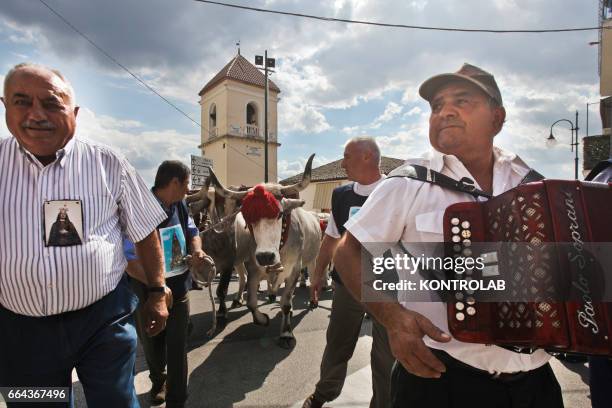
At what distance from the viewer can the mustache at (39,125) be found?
1.77 metres

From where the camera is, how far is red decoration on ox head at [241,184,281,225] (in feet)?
13.8

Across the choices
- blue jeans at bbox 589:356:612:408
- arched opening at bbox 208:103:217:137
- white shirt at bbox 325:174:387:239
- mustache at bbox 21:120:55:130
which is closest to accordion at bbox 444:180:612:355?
blue jeans at bbox 589:356:612:408

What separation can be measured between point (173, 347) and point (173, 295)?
0.40 m

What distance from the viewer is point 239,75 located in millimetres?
34312

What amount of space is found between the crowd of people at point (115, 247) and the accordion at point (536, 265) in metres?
0.20

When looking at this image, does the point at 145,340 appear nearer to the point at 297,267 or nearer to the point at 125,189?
the point at 125,189

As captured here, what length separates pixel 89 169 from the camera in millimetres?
1904

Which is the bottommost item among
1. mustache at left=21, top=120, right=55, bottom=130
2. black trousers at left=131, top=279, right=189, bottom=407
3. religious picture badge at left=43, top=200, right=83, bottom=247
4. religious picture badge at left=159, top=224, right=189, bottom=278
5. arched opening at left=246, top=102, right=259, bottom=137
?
black trousers at left=131, top=279, right=189, bottom=407

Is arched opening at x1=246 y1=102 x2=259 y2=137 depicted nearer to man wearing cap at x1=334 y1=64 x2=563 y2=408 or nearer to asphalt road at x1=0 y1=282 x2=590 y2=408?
asphalt road at x1=0 y1=282 x2=590 y2=408

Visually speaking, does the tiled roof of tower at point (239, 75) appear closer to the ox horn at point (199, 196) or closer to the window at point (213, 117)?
the window at point (213, 117)

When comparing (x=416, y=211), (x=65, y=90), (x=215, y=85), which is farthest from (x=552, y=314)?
(x=215, y=85)

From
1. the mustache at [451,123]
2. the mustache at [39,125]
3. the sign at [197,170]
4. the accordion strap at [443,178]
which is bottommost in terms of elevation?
the accordion strap at [443,178]

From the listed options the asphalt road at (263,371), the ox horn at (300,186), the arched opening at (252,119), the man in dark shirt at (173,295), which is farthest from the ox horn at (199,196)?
the arched opening at (252,119)

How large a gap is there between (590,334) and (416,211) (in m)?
0.69
